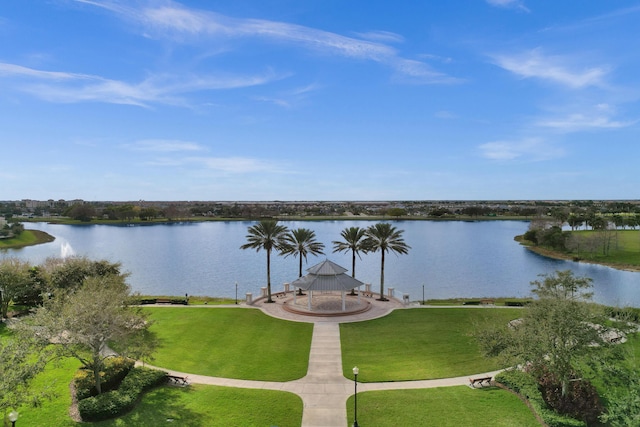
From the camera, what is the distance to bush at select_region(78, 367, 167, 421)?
1867 centimetres

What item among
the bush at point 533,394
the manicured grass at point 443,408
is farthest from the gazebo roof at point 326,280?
the bush at point 533,394

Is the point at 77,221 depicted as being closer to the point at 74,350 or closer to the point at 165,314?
the point at 165,314

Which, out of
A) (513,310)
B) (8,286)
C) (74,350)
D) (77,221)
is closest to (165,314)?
(8,286)

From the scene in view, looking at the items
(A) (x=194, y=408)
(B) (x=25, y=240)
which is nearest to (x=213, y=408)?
(A) (x=194, y=408)

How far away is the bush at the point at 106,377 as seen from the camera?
20.7m

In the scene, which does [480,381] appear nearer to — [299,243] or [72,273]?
[299,243]

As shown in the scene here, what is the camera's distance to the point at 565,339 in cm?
1939

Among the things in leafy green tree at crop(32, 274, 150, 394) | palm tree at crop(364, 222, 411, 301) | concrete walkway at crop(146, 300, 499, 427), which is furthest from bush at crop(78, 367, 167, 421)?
palm tree at crop(364, 222, 411, 301)

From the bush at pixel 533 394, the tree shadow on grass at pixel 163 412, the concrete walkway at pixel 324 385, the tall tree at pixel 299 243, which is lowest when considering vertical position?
the concrete walkway at pixel 324 385

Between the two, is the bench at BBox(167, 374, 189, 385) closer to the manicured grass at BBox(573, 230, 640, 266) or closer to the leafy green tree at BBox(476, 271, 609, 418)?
the leafy green tree at BBox(476, 271, 609, 418)

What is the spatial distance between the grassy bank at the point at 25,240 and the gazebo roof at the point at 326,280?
112 meters

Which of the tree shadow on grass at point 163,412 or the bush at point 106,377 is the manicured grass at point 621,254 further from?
the bush at point 106,377

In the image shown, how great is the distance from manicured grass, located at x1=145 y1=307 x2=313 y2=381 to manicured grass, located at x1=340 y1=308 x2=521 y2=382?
3961mm

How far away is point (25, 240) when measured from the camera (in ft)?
400
